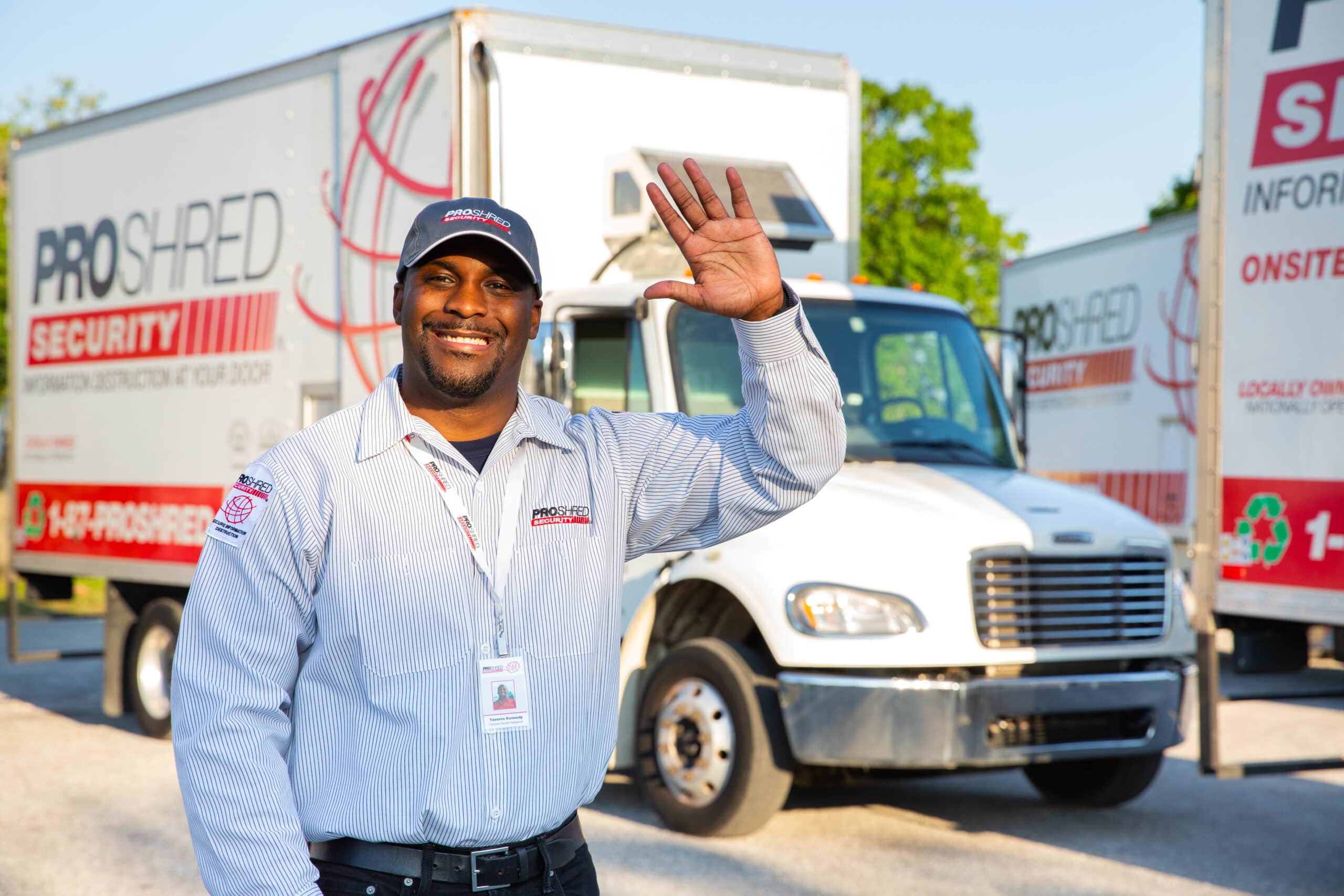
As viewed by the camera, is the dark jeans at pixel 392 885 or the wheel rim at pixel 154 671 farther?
the wheel rim at pixel 154 671

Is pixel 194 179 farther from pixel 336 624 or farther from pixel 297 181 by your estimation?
pixel 336 624

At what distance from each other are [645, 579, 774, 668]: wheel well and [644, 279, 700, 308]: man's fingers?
443 cm

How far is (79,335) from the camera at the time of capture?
10.5 metres

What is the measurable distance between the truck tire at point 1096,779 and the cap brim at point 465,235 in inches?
216

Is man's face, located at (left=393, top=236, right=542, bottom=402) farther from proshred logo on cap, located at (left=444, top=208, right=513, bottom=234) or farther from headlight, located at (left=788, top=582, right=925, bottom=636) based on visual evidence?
headlight, located at (left=788, top=582, right=925, bottom=636)

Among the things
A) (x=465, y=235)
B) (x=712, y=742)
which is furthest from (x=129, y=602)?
(x=465, y=235)

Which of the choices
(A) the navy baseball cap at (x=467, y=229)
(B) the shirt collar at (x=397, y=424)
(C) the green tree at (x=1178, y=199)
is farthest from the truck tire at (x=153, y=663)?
(C) the green tree at (x=1178, y=199)

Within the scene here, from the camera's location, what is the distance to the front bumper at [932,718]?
6.45 metres

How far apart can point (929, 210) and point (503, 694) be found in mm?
40097

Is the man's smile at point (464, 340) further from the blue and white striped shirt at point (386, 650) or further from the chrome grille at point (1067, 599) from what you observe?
the chrome grille at point (1067, 599)

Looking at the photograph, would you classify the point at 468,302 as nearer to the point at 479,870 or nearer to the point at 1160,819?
the point at 479,870

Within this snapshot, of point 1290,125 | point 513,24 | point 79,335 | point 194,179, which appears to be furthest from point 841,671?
point 79,335

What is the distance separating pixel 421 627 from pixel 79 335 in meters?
8.74

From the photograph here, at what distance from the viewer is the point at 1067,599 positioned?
6.92m
